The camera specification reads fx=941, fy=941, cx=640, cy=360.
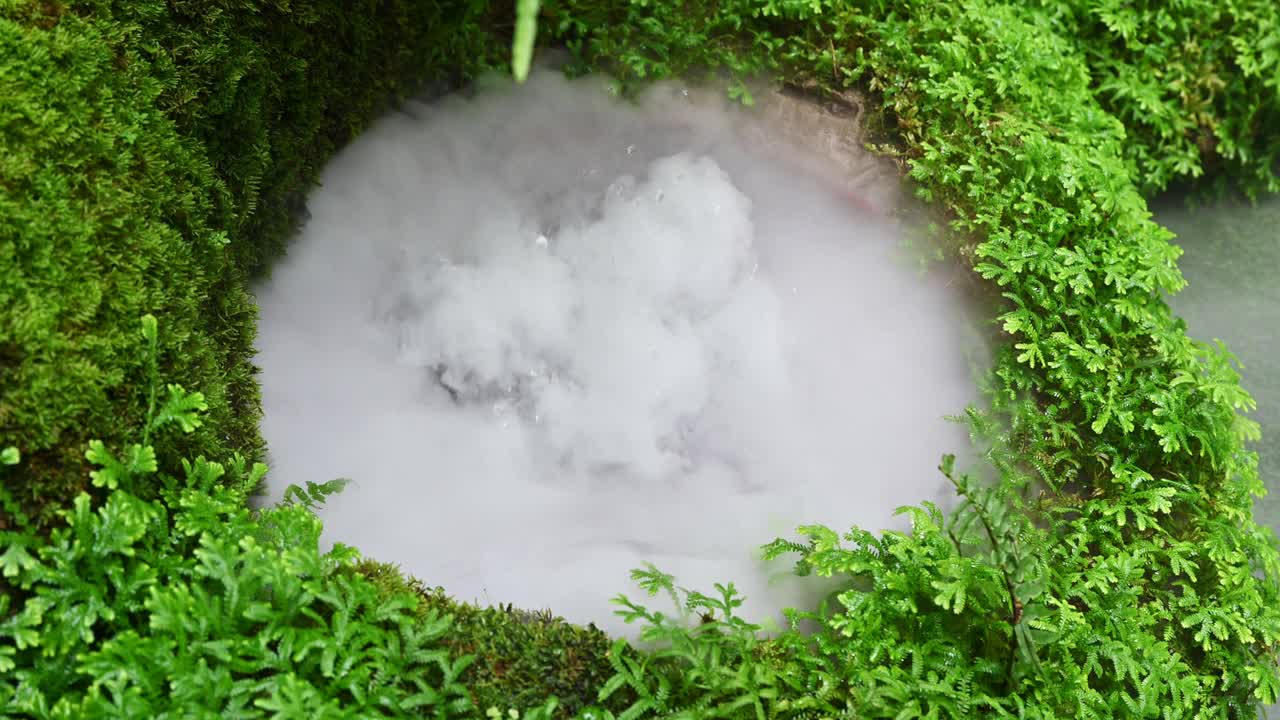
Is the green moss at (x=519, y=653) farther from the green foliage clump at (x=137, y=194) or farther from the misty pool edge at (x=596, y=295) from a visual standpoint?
the green foliage clump at (x=137, y=194)

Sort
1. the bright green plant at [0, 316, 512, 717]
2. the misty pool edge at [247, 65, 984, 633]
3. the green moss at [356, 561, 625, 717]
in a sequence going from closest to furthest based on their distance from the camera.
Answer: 1. the bright green plant at [0, 316, 512, 717]
2. the green moss at [356, 561, 625, 717]
3. the misty pool edge at [247, 65, 984, 633]

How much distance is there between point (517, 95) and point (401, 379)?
1098 millimetres

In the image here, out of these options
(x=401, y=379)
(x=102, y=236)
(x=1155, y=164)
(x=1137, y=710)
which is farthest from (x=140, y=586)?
(x=1155, y=164)

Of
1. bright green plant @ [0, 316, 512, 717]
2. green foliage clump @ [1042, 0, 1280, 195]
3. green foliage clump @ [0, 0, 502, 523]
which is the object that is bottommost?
bright green plant @ [0, 316, 512, 717]

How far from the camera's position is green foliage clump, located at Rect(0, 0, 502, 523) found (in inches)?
77.9

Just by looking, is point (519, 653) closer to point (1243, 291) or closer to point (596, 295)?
point (596, 295)

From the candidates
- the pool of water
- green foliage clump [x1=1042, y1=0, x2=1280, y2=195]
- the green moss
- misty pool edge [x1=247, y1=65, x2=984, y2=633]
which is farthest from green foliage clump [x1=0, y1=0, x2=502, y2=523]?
the pool of water

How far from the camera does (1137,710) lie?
248cm

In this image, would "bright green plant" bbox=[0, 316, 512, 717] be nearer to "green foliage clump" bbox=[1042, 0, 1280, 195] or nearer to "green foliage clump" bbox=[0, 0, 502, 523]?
"green foliage clump" bbox=[0, 0, 502, 523]

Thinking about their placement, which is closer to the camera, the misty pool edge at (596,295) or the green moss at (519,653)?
the green moss at (519,653)

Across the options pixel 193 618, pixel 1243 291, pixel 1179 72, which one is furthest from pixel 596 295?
pixel 1243 291

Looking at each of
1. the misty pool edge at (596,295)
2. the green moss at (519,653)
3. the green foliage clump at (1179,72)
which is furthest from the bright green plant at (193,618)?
the green foliage clump at (1179,72)

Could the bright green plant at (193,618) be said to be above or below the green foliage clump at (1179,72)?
below

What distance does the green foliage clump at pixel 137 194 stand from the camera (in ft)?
6.49
